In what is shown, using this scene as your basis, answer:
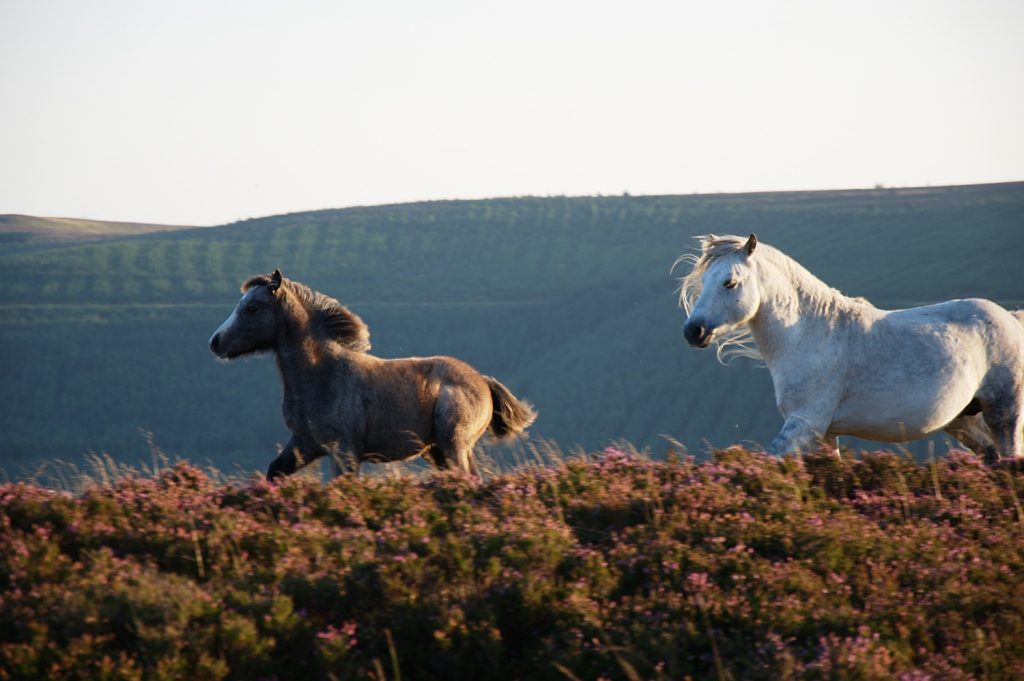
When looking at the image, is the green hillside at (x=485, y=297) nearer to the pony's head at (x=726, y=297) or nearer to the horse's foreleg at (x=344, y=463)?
the horse's foreleg at (x=344, y=463)

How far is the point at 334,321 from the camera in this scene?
11.3m

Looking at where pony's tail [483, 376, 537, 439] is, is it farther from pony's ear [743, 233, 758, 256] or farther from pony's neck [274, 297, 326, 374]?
pony's ear [743, 233, 758, 256]

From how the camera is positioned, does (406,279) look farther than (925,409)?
Yes

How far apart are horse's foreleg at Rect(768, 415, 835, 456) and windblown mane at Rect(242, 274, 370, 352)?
13.1ft

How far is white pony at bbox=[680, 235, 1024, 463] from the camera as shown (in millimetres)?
9375

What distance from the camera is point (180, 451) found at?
55094 millimetres

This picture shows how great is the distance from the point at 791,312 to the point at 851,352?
0.57 m

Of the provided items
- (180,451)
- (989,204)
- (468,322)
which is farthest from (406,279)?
(989,204)

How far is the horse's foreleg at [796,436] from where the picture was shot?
9266mm

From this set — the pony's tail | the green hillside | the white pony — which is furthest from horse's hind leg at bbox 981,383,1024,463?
the green hillside

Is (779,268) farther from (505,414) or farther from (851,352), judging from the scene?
(505,414)

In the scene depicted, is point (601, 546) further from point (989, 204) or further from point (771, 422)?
point (989, 204)

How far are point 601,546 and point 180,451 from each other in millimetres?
50384

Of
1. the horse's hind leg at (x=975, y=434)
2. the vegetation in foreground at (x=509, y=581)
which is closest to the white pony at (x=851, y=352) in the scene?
the horse's hind leg at (x=975, y=434)
